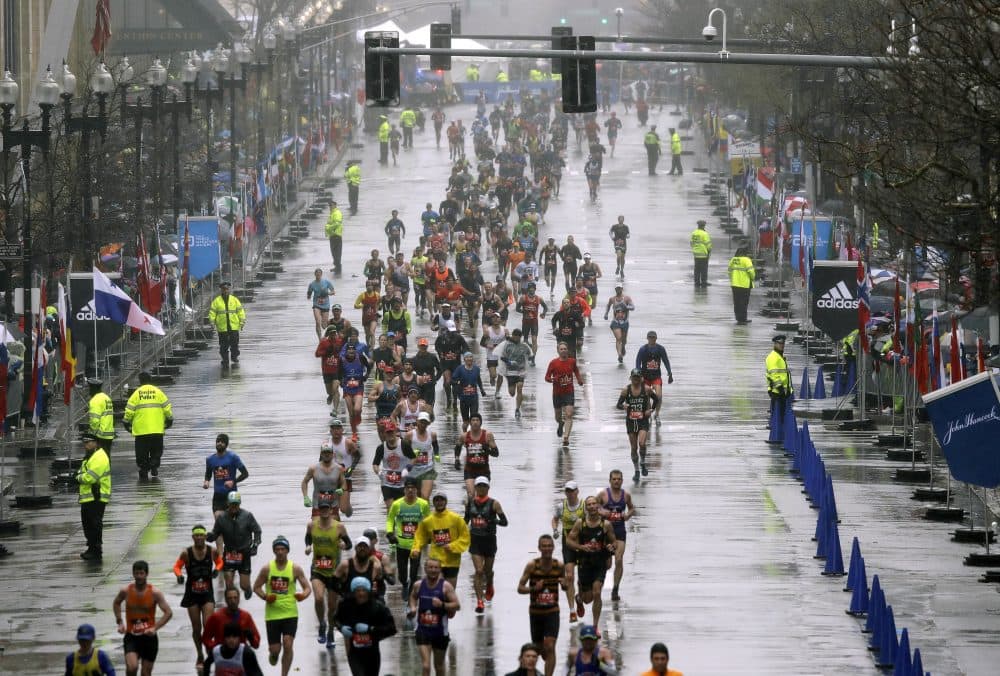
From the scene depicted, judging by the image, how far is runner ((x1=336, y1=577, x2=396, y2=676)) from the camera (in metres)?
18.4

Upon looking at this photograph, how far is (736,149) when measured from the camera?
66.6m

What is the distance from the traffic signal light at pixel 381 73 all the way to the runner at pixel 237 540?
760 centimetres

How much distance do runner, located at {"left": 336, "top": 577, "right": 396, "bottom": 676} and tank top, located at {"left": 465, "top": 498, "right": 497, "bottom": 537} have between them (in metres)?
3.54

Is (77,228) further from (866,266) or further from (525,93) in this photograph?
(525,93)

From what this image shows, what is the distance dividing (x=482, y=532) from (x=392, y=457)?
3076mm

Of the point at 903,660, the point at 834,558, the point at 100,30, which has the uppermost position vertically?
the point at 100,30

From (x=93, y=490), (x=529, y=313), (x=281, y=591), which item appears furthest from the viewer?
(x=529, y=313)

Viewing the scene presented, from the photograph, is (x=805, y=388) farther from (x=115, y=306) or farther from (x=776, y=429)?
(x=115, y=306)

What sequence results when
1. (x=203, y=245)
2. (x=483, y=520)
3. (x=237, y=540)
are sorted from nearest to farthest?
(x=237, y=540)
(x=483, y=520)
(x=203, y=245)

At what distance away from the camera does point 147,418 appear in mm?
30234

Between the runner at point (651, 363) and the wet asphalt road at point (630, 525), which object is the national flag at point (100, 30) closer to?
the wet asphalt road at point (630, 525)

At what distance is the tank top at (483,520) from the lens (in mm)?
22188

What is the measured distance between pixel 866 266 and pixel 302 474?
11007 millimetres

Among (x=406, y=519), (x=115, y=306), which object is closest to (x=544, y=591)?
(x=406, y=519)
